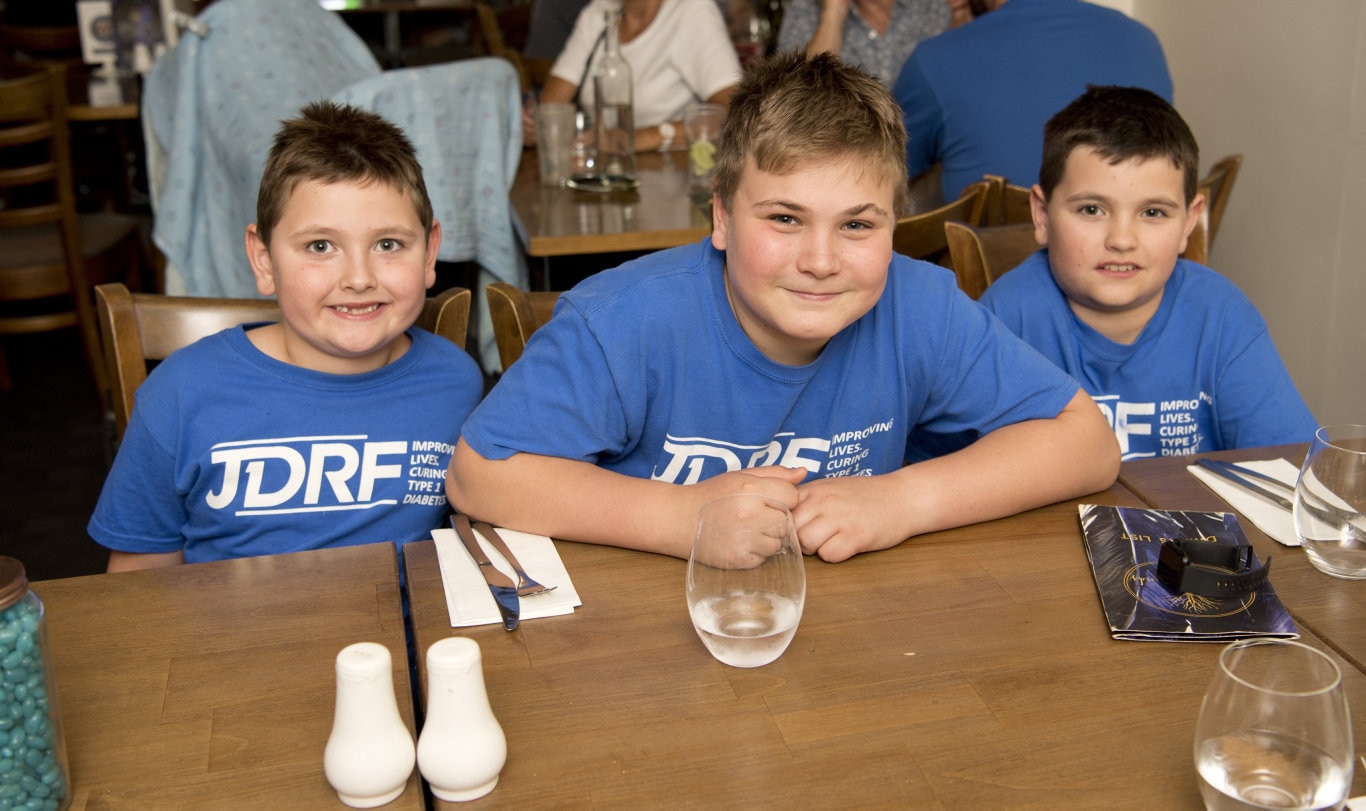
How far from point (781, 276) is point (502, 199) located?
5.71ft

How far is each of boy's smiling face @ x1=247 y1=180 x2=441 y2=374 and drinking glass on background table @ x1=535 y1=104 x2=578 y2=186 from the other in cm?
131

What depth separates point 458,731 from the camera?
31.2 inches

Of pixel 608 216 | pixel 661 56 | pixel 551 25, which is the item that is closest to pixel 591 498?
pixel 608 216

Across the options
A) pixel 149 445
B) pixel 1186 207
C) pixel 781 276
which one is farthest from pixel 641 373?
pixel 1186 207

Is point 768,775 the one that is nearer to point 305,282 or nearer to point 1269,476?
point 1269,476

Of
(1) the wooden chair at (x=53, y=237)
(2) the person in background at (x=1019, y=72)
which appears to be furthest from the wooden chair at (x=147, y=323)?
(1) the wooden chair at (x=53, y=237)

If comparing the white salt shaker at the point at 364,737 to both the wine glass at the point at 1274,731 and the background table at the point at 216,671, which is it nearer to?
the background table at the point at 216,671

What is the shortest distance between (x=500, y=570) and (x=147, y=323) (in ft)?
2.70

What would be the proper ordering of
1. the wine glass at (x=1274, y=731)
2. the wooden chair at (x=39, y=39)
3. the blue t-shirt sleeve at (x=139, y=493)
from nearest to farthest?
the wine glass at (x=1274, y=731) < the blue t-shirt sleeve at (x=139, y=493) < the wooden chair at (x=39, y=39)

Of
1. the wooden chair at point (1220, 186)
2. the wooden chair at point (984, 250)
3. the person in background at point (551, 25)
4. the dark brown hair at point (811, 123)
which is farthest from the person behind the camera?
the person in background at point (551, 25)

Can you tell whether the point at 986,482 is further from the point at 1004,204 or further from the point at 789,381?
the point at 1004,204

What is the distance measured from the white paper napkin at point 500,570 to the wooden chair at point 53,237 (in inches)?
120

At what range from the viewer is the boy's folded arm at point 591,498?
1153 millimetres

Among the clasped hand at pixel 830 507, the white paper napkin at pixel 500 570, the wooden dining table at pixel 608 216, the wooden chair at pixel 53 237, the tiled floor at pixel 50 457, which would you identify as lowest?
the tiled floor at pixel 50 457
